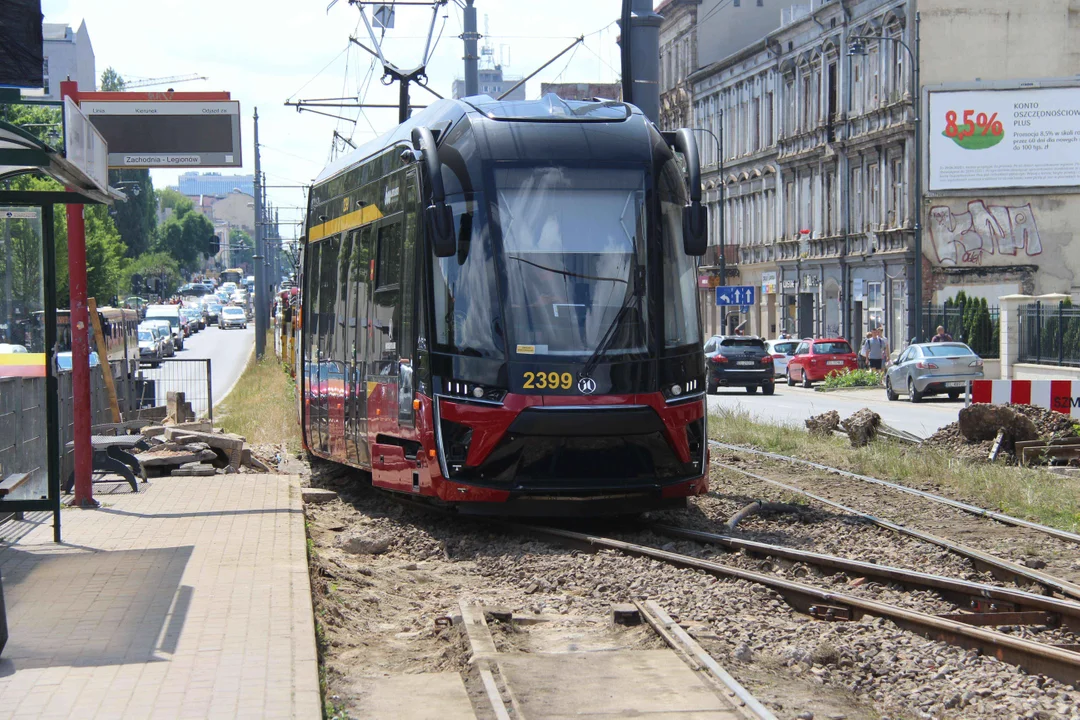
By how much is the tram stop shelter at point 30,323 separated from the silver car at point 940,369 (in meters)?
27.1

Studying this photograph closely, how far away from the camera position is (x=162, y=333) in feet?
200

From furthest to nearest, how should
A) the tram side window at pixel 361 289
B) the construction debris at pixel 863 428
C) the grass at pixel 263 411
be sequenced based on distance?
1. the grass at pixel 263 411
2. the construction debris at pixel 863 428
3. the tram side window at pixel 361 289

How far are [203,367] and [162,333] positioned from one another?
33196 mm

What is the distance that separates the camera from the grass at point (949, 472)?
42.7 feet

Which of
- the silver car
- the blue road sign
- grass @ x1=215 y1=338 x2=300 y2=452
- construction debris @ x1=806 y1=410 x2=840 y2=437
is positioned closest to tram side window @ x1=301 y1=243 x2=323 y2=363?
grass @ x1=215 y1=338 x2=300 y2=452

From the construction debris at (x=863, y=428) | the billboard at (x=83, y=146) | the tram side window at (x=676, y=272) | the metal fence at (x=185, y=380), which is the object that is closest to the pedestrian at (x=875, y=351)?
the metal fence at (x=185, y=380)

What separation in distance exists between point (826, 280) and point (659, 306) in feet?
148

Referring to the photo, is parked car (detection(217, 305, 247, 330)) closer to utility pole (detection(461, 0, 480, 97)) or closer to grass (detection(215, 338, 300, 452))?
grass (detection(215, 338, 300, 452))

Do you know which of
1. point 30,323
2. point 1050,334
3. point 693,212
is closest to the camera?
point 30,323

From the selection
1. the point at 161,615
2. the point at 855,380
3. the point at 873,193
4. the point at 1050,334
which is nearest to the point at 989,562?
the point at 161,615

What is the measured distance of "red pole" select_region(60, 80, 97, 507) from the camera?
12.5 m

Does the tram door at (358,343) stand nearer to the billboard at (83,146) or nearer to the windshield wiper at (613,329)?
the windshield wiper at (613,329)

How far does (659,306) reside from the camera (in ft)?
37.5

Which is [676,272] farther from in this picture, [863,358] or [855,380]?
[863,358]
